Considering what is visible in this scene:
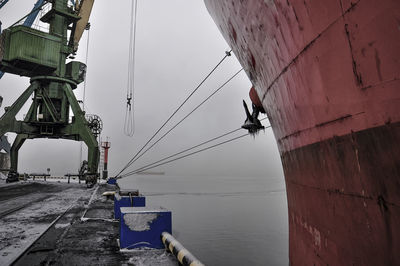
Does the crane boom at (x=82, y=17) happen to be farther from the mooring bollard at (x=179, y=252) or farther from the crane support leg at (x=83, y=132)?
the mooring bollard at (x=179, y=252)

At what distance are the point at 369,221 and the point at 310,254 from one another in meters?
1.43

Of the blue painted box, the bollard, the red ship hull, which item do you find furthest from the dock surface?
the red ship hull

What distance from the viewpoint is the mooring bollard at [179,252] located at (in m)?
3.97

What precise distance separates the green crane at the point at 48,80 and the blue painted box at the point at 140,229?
18.7m

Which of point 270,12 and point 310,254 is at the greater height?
point 270,12

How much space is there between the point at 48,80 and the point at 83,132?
251 inches

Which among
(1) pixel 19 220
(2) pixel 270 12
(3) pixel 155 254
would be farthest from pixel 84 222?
(2) pixel 270 12

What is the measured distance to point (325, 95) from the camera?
2.51m

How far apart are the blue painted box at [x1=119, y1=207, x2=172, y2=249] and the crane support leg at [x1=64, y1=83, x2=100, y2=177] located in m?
19.6

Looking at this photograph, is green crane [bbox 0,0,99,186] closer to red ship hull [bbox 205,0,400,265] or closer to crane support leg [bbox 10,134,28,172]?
crane support leg [bbox 10,134,28,172]

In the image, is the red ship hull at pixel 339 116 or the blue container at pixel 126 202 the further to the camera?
the blue container at pixel 126 202

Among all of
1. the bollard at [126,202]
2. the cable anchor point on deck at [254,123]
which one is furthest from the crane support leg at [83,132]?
the cable anchor point on deck at [254,123]

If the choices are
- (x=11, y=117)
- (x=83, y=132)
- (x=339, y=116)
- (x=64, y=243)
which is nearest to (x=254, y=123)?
(x=339, y=116)

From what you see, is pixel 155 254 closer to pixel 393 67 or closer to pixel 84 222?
pixel 84 222
